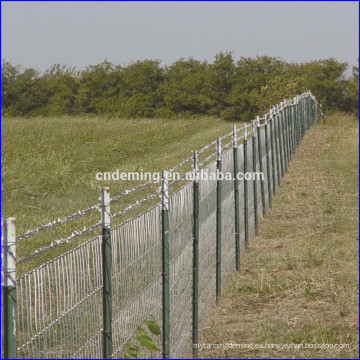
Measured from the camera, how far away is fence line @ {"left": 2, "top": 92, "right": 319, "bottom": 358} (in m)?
3.71

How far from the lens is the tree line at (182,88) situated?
52.5 m

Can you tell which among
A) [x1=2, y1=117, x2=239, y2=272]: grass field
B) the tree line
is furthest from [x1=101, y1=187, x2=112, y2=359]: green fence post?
the tree line

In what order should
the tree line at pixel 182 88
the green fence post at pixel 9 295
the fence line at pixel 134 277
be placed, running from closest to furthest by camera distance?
the green fence post at pixel 9 295 → the fence line at pixel 134 277 → the tree line at pixel 182 88

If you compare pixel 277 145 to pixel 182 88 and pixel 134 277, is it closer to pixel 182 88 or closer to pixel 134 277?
pixel 134 277

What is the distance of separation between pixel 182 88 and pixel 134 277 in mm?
51110

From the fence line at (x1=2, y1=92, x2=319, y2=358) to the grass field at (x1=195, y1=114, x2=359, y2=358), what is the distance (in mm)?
284

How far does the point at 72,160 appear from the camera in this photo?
21344 mm

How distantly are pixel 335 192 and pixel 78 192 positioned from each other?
5123 millimetres

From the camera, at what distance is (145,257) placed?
5.19 metres

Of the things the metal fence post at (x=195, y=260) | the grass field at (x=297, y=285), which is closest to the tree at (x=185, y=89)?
the grass field at (x=297, y=285)

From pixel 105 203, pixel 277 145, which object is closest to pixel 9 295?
pixel 105 203

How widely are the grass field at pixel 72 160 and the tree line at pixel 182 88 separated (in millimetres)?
15469

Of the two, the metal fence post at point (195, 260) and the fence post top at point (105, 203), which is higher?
the fence post top at point (105, 203)

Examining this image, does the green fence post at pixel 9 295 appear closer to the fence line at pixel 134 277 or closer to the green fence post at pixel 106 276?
the fence line at pixel 134 277
